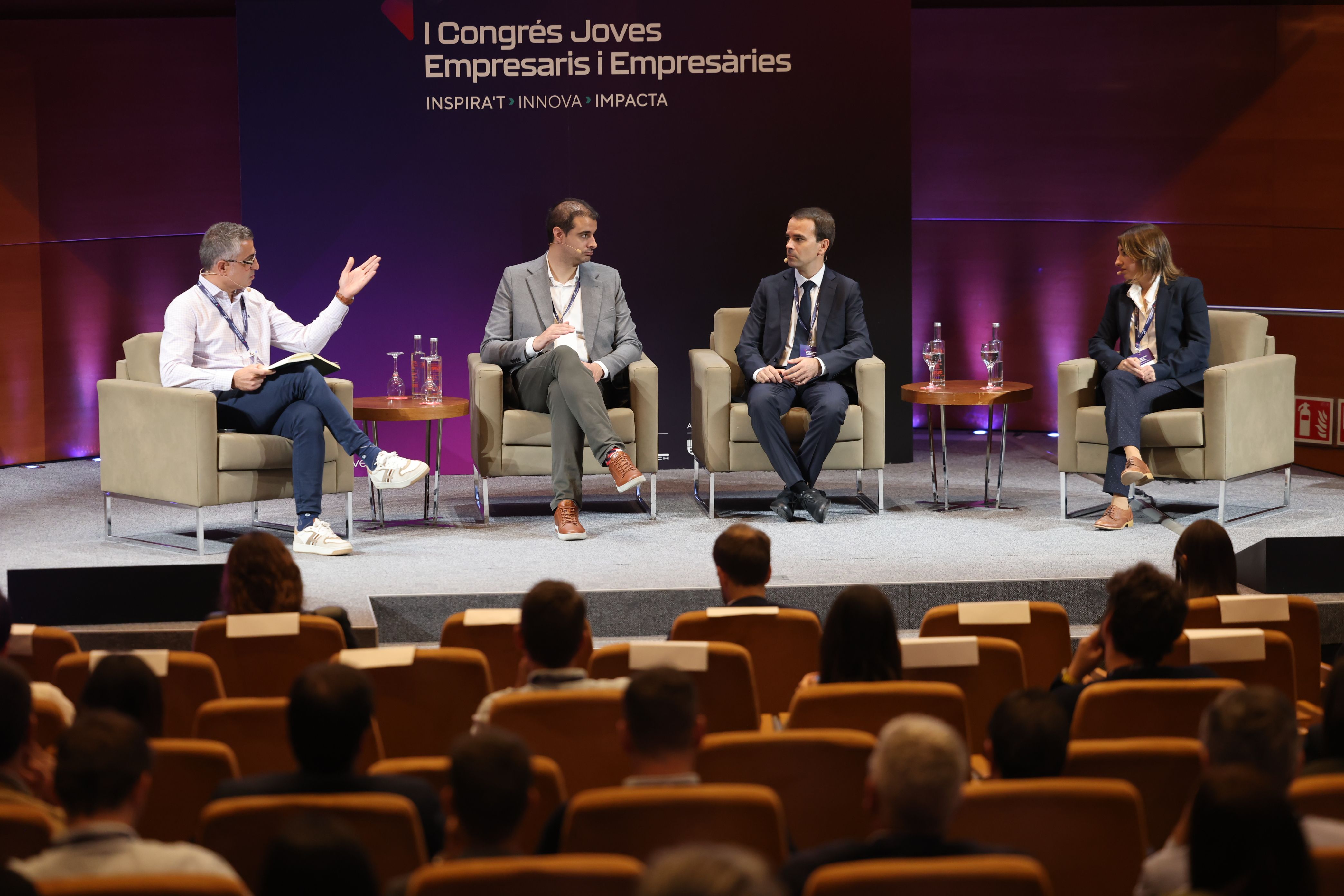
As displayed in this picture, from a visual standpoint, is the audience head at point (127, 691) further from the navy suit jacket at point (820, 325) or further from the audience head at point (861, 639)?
the navy suit jacket at point (820, 325)

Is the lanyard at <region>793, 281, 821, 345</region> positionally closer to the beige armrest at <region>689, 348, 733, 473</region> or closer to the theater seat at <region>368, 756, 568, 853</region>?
the beige armrest at <region>689, 348, 733, 473</region>

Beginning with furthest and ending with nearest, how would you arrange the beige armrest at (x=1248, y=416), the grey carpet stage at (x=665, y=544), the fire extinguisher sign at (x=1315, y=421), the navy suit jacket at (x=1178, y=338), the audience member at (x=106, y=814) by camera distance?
the fire extinguisher sign at (x=1315, y=421) < the navy suit jacket at (x=1178, y=338) < the beige armrest at (x=1248, y=416) < the grey carpet stage at (x=665, y=544) < the audience member at (x=106, y=814)

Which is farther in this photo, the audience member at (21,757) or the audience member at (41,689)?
the audience member at (41,689)

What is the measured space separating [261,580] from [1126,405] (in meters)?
3.79

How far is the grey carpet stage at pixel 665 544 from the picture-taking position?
4.78 meters

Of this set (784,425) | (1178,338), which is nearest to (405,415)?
(784,425)

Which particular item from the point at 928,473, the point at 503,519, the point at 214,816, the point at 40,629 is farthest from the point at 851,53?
the point at 214,816

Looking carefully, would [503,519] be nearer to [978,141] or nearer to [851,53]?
[851,53]

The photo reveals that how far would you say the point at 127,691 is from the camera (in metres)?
2.56

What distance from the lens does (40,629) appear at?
11.0ft

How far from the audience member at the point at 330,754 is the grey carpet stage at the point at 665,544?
6.00 feet

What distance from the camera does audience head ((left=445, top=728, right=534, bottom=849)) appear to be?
6.34 ft

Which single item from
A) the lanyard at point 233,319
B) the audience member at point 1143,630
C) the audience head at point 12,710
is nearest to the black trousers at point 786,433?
the lanyard at point 233,319

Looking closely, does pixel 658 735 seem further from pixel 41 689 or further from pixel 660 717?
pixel 41 689
